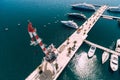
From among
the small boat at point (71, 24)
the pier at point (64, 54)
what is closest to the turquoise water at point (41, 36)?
the pier at point (64, 54)

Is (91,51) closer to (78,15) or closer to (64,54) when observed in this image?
(64,54)

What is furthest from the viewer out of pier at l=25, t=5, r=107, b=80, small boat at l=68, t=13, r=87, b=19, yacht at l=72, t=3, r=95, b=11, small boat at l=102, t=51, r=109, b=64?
yacht at l=72, t=3, r=95, b=11

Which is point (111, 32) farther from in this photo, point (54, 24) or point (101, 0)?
point (101, 0)

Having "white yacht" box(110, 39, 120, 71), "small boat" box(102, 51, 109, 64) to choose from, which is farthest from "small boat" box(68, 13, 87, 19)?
"small boat" box(102, 51, 109, 64)

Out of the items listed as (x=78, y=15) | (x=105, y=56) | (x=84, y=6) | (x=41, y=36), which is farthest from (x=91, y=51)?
(x=84, y=6)

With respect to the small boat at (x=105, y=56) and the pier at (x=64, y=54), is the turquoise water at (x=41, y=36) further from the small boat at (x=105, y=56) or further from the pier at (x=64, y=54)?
the pier at (x=64, y=54)

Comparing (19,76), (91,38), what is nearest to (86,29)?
(91,38)

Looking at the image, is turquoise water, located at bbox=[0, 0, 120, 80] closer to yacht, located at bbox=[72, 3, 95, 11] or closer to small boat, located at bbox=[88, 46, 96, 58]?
small boat, located at bbox=[88, 46, 96, 58]

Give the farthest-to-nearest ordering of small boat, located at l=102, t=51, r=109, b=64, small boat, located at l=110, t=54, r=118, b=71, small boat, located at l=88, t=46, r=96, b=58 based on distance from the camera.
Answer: small boat, located at l=88, t=46, r=96, b=58 < small boat, located at l=102, t=51, r=109, b=64 < small boat, located at l=110, t=54, r=118, b=71
